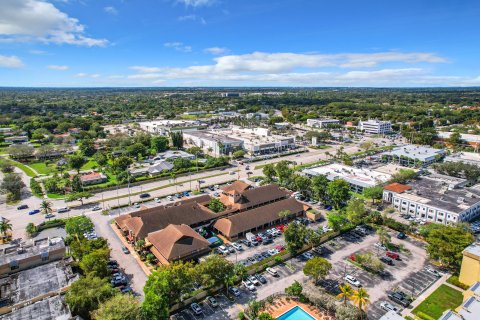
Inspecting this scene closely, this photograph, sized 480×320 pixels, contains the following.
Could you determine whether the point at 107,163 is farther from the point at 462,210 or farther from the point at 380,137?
the point at 380,137

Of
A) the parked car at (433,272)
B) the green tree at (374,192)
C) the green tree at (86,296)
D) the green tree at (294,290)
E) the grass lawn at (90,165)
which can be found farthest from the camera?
the grass lawn at (90,165)

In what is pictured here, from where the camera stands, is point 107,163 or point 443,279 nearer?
point 443,279

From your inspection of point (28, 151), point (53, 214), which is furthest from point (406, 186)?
point (28, 151)

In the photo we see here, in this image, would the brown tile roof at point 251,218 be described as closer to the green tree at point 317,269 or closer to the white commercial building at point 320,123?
the green tree at point 317,269

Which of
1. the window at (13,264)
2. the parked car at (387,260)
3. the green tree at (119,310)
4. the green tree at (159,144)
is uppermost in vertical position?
the green tree at (159,144)

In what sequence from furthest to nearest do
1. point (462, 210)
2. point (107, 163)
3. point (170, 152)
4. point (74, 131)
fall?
1. point (74, 131)
2. point (170, 152)
3. point (107, 163)
4. point (462, 210)

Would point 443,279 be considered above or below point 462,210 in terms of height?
below

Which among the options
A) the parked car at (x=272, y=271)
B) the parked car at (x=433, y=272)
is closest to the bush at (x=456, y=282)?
the parked car at (x=433, y=272)

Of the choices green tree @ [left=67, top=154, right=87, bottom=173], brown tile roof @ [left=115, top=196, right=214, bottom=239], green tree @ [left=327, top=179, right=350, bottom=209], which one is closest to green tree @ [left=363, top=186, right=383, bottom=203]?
green tree @ [left=327, top=179, right=350, bottom=209]
